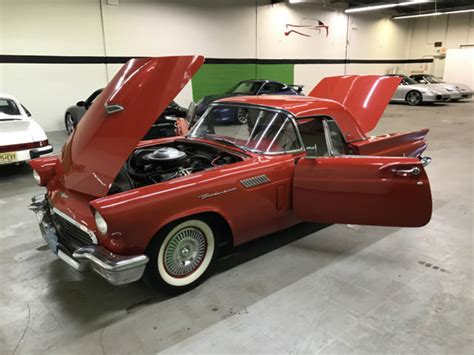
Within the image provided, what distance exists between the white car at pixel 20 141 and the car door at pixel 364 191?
171 inches

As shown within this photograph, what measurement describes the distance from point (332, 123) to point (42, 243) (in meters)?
3.11

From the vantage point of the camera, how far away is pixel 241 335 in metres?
2.27

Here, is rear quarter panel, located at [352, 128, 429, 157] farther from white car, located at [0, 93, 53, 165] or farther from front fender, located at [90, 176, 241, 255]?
white car, located at [0, 93, 53, 165]

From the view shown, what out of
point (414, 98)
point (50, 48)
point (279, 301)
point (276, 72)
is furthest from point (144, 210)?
point (414, 98)

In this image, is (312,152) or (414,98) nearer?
(312,152)

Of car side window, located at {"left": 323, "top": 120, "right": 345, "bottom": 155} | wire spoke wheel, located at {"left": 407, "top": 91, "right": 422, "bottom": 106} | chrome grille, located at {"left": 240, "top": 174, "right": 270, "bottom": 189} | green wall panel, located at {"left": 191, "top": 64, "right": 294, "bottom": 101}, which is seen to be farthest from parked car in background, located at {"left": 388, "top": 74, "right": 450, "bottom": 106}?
chrome grille, located at {"left": 240, "top": 174, "right": 270, "bottom": 189}

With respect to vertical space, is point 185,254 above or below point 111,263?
below

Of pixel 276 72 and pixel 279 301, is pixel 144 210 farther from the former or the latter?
pixel 276 72

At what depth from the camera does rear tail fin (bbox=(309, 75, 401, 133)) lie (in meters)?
4.57

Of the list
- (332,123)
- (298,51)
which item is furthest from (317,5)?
Result: (332,123)

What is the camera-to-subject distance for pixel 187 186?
99.3 inches

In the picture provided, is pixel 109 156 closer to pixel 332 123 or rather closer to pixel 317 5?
pixel 332 123

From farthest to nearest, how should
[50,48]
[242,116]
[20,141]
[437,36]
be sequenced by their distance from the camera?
[437,36] → [50,48] → [20,141] → [242,116]

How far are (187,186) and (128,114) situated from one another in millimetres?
651
